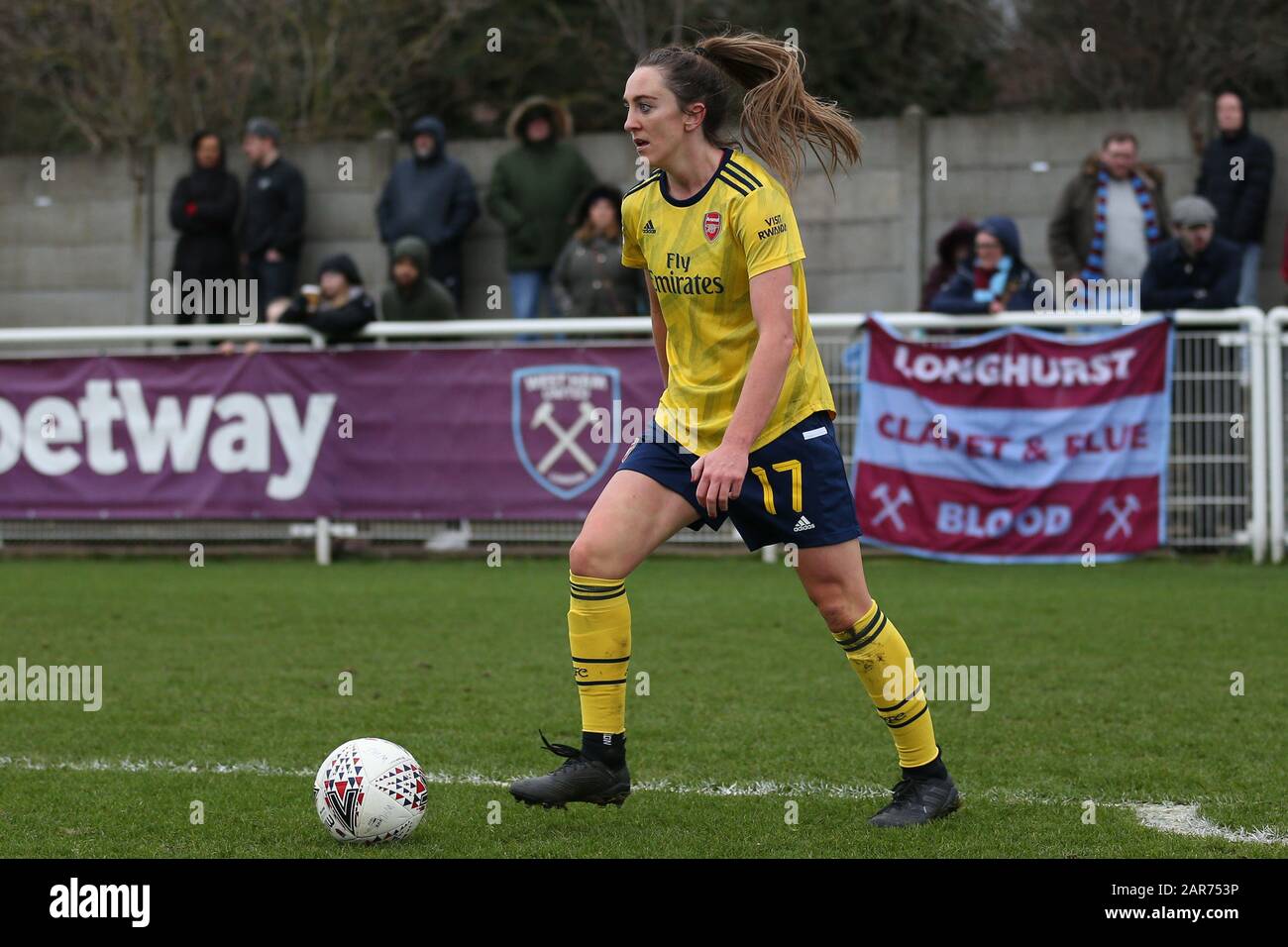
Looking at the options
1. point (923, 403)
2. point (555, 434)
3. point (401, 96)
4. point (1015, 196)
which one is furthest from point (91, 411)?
point (401, 96)

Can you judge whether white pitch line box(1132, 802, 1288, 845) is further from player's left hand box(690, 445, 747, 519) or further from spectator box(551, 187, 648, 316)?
spectator box(551, 187, 648, 316)

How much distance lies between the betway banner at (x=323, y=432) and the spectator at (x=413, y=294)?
0.79m

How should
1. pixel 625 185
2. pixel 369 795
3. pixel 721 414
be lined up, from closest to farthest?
pixel 369 795, pixel 721 414, pixel 625 185

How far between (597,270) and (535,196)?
135 cm

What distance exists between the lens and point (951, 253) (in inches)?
512

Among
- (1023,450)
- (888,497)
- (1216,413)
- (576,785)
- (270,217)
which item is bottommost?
(576,785)

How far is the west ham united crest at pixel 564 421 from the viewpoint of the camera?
12062mm

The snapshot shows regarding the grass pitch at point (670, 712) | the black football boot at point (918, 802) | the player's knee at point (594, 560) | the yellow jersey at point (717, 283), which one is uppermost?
the yellow jersey at point (717, 283)

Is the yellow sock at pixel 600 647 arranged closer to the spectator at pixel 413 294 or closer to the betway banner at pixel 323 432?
the betway banner at pixel 323 432

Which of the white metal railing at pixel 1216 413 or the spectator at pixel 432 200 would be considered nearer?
the white metal railing at pixel 1216 413

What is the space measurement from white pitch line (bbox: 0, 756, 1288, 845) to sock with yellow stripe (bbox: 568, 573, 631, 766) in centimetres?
51

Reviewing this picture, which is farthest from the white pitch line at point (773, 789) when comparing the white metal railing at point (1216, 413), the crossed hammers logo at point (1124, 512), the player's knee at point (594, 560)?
the white metal railing at point (1216, 413)

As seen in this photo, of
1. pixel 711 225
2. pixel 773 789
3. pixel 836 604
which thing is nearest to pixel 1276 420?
pixel 773 789

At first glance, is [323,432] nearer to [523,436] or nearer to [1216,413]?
[523,436]
